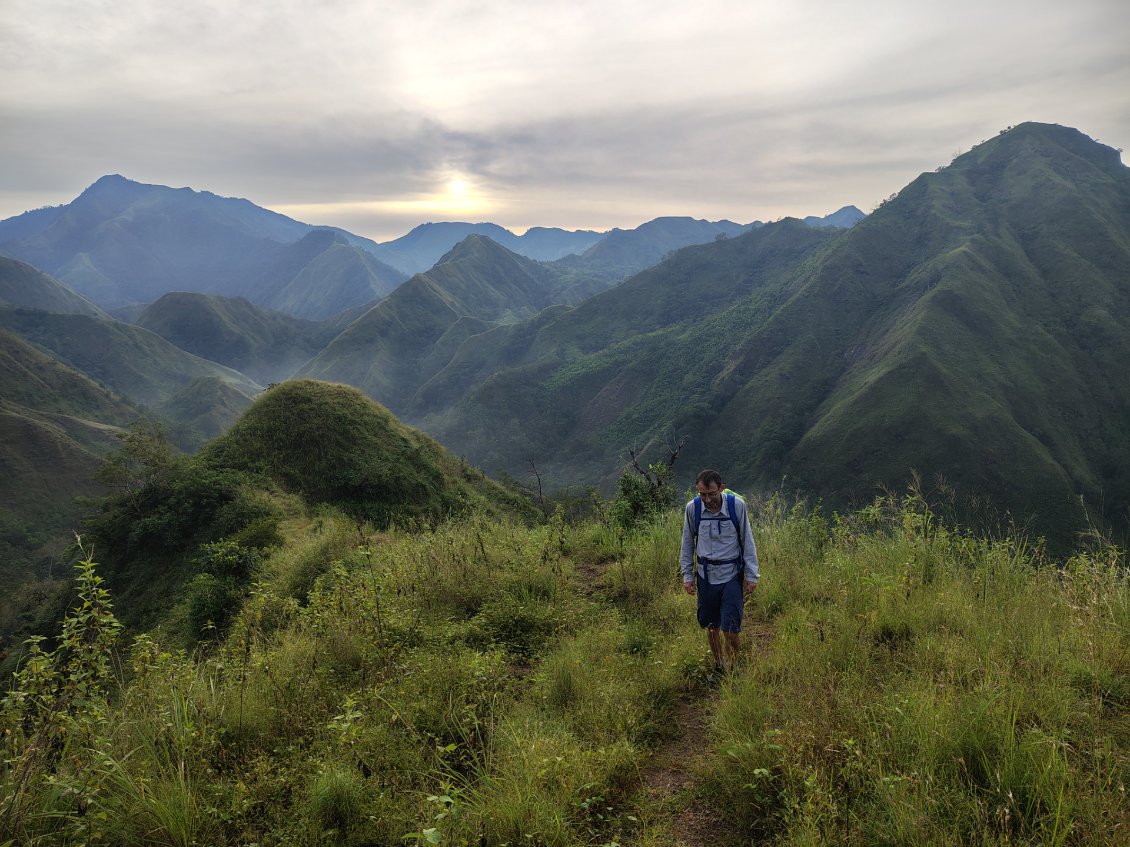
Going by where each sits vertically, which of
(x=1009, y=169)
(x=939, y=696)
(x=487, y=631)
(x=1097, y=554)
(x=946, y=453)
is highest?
(x=1009, y=169)

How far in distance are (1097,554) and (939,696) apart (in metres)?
3.13

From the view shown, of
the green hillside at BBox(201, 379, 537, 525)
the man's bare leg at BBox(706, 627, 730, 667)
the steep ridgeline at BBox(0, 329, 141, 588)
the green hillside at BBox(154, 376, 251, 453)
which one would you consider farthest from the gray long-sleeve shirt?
the green hillside at BBox(154, 376, 251, 453)

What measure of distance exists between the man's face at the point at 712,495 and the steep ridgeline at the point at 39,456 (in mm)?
57339

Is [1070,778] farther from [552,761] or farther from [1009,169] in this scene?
[1009,169]

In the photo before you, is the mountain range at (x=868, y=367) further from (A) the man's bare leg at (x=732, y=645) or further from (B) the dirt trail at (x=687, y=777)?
(B) the dirt trail at (x=687, y=777)

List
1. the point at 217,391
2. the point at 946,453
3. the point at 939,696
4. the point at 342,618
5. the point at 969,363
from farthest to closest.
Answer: the point at 217,391 < the point at 969,363 < the point at 946,453 < the point at 342,618 < the point at 939,696

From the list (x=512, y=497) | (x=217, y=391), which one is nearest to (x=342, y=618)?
(x=512, y=497)

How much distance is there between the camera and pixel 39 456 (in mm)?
69062

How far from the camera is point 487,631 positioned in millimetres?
5484

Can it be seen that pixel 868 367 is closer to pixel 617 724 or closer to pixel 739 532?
pixel 739 532

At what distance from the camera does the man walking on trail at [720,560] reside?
480cm

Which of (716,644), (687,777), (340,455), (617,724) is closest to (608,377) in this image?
(340,455)

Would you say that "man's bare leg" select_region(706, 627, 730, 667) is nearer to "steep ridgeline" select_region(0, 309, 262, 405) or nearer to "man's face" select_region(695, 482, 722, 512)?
"man's face" select_region(695, 482, 722, 512)

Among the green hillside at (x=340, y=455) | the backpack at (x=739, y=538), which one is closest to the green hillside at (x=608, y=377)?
the green hillside at (x=340, y=455)
